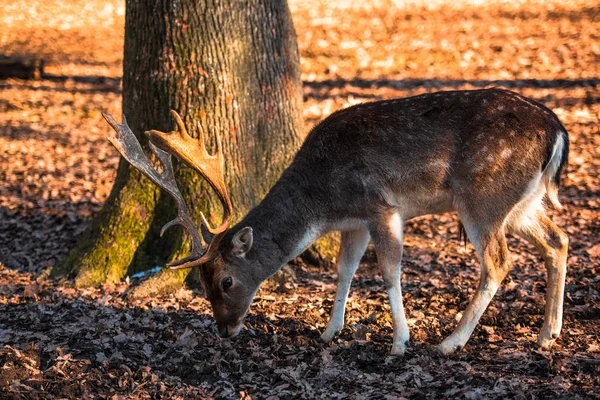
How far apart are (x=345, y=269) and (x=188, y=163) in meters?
1.76

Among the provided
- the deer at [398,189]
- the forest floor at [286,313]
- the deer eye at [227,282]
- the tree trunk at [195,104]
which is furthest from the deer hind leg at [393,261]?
the tree trunk at [195,104]

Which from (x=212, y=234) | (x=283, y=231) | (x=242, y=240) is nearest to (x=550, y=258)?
(x=283, y=231)

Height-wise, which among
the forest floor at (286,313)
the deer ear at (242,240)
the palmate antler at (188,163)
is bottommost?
the forest floor at (286,313)

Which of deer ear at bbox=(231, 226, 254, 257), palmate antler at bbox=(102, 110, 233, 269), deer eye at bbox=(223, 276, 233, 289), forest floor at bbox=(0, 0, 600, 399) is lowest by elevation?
forest floor at bbox=(0, 0, 600, 399)

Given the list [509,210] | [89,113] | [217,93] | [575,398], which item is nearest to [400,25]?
[89,113]

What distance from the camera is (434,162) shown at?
6.44 meters

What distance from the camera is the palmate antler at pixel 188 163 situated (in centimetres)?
624

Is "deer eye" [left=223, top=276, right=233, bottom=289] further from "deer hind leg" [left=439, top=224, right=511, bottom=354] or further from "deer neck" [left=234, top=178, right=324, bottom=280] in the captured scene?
"deer hind leg" [left=439, top=224, right=511, bottom=354]

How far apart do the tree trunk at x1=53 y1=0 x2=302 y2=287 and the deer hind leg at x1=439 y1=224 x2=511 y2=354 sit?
2816 millimetres

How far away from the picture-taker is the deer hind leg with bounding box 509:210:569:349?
640 centimetres

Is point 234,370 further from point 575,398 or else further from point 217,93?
point 217,93

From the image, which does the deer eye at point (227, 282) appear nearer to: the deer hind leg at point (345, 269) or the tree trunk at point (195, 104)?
the deer hind leg at point (345, 269)

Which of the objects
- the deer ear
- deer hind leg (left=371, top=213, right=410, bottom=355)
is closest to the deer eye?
the deer ear

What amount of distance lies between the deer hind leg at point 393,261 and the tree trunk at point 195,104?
2.21 meters
